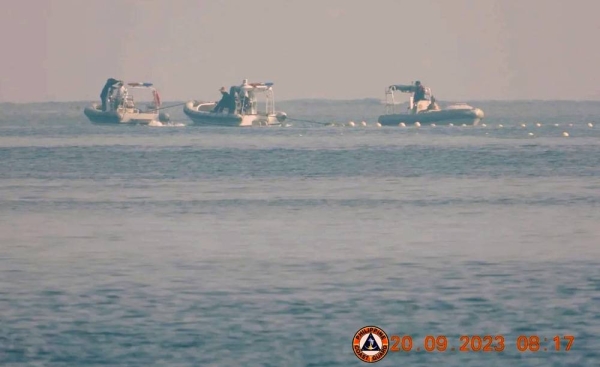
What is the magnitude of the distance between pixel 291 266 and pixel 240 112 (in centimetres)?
10798

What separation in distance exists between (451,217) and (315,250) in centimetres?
802

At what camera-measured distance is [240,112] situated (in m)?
134

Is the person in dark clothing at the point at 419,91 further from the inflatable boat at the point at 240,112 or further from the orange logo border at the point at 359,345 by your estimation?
the orange logo border at the point at 359,345

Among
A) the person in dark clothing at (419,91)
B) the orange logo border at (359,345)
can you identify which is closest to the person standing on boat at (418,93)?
the person in dark clothing at (419,91)

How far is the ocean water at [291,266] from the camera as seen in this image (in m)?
18.7

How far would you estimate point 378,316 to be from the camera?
2062cm

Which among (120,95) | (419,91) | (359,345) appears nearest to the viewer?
(359,345)

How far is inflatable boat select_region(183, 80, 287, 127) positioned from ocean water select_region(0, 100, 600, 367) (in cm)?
7393

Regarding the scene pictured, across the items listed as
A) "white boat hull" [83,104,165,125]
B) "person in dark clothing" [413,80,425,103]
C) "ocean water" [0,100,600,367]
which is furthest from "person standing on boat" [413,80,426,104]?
"ocean water" [0,100,600,367]

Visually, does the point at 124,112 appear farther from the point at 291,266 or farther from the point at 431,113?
the point at 291,266

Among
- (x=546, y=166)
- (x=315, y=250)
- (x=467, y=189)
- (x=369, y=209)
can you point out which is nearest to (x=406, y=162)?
(x=546, y=166)

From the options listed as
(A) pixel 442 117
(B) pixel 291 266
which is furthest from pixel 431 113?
(B) pixel 291 266

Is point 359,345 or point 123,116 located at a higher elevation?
point 359,345

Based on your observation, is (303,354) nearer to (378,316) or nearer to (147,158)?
(378,316)
